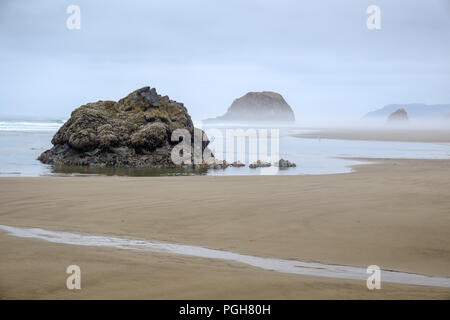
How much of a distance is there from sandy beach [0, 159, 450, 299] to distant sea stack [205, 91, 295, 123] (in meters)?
157

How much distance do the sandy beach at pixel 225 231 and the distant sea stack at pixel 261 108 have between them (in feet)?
516

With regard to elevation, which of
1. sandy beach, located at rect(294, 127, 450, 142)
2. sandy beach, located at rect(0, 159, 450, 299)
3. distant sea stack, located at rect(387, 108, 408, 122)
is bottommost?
sandy beach, located at rect(0, 159, 450, 299)

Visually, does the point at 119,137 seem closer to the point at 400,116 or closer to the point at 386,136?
the point at 386,136

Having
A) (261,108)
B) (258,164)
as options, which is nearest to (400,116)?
(261,108)

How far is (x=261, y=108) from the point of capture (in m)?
176

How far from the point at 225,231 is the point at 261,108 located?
561ft

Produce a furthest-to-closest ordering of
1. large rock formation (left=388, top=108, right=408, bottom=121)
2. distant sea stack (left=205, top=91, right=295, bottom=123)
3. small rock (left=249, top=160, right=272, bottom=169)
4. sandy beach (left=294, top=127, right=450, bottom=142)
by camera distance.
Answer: distant sea stack (left=205, top=91, right=295, bottom=123) < large rock formation (left=388, top=108, right=408, bottom=121) < sandy beach (left=294, top=127, right=450, bottom=142) < small rock (left=249, top=160, right=272, bottom=169)

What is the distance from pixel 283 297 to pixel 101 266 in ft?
6.34

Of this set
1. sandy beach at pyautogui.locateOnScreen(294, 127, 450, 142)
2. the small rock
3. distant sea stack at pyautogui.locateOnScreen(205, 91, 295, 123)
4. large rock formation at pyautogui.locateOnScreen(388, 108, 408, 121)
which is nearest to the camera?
the small rock

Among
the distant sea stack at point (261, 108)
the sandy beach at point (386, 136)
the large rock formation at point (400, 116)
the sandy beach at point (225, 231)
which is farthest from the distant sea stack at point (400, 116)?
the sandy beach at point (225, 231)

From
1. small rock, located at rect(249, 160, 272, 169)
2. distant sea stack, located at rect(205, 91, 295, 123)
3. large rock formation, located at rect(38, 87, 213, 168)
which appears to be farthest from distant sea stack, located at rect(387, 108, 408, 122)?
small rock, located at rect(249, 160, 272, 169)

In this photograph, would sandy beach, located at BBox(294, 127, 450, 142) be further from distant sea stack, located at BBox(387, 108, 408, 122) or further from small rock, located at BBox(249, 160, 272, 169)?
distant sea stack, located at BBox(387, 108, 408, 122)

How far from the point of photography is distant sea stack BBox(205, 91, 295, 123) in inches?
6688
